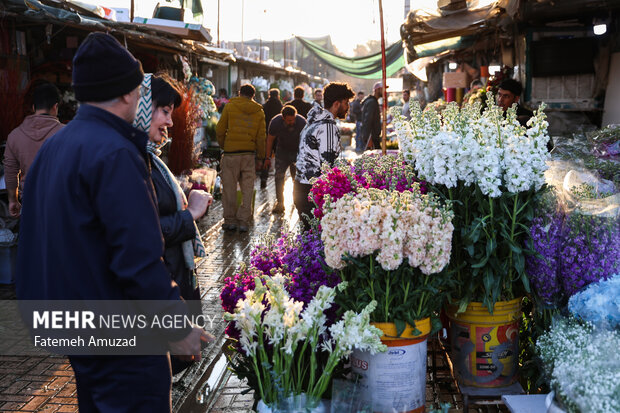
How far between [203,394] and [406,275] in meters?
2.29

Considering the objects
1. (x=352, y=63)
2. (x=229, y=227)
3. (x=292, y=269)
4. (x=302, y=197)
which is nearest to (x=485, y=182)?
(x=292, y=269)

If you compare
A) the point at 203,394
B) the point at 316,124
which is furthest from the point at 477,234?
the point at 316,124

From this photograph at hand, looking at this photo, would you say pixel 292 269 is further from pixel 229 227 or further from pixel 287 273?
pixel 229 227

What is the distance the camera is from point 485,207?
10.8 ft

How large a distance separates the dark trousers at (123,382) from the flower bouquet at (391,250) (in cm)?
101

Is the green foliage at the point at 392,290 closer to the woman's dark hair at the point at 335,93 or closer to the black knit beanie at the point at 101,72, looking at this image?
the black knit beanie at the point at 101,72

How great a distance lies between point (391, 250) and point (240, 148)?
700cm

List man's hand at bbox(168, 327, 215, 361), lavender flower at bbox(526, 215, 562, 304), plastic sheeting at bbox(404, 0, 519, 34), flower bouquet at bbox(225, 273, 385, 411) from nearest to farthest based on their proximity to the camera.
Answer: man's hand at bbox(168, 327, 215, 361)
flower bouquet at bbox(225, 273, 385, 411)
lavender flower at bbox(526, 215, 562, 304)
plastic sheeting at bbox(404, 0, 519, 34)

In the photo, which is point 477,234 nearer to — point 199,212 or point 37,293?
point 199,212

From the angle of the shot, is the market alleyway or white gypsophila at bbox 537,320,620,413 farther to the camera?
the market alleyway

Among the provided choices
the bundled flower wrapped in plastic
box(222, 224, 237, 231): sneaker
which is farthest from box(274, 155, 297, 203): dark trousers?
the bundled flower wrapped in plastic

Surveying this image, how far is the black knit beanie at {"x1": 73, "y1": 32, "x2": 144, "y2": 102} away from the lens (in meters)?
2.35

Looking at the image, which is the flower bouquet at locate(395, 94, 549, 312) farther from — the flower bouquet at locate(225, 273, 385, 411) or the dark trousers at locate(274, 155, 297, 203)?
the dark trousers at locate(274, 155, 297, 203)

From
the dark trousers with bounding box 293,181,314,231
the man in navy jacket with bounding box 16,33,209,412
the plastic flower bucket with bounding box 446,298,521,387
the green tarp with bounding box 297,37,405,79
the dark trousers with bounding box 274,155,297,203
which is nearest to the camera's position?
the man in navy jacket with bounding box 16,33,209,412
